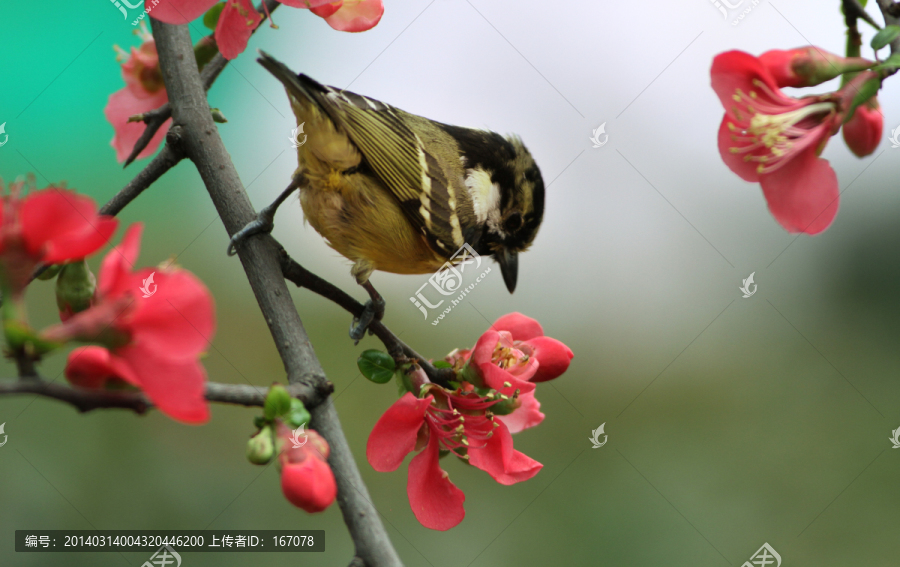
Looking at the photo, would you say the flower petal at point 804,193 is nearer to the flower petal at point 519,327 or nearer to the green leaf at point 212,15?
the flower petal at point 519,327

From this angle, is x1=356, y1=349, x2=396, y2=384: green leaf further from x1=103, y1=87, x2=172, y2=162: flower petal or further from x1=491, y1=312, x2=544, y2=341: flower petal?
x1=103, y1=87, x2=172, y2=162: flower petal

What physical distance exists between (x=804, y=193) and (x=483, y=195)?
110 cm

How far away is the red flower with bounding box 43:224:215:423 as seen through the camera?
1.61ft

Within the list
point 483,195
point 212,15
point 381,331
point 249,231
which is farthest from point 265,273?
point 483,195

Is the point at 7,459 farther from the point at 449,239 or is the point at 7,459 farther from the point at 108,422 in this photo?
the point at 449,239

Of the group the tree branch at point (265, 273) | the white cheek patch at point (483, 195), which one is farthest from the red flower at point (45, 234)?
the white cheek patch at point (483, 195)

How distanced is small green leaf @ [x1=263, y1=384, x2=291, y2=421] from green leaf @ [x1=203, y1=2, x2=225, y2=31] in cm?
86

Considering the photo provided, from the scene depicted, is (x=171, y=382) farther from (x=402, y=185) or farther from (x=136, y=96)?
(x=402, y=185)

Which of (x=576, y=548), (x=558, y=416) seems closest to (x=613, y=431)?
(x=558, y=416)

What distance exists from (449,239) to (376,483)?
163 centimetres

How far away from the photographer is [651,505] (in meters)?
3.42

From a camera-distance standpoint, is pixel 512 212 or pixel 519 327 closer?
pixel 519 327

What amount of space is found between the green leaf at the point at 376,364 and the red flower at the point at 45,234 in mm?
599

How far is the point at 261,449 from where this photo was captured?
69 cm
